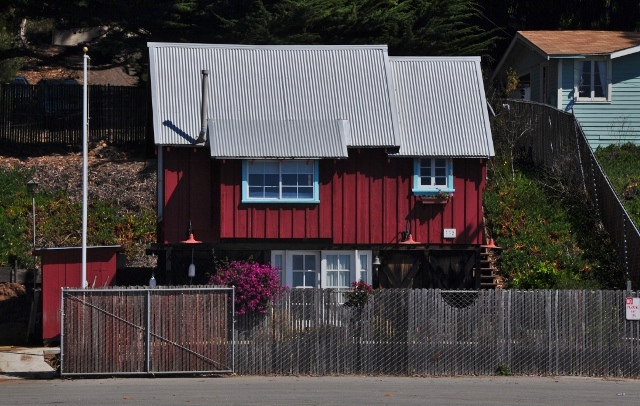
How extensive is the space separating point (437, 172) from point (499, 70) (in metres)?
18.8

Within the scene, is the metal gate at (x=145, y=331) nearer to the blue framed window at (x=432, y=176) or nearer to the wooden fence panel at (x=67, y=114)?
the blue framed window at (x=432, y=176)

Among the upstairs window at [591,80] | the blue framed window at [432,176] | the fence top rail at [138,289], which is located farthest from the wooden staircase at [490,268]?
the upstairs window at [591,80]

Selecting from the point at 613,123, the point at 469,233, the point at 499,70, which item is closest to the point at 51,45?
the point at 499,70

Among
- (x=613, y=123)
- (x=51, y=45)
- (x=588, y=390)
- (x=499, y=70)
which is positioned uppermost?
(x=51, y=45)

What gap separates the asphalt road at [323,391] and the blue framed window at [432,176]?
661 centimetres

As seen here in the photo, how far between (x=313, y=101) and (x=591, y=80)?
43.6ft

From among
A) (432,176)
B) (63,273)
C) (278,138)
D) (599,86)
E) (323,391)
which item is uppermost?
(599,86)

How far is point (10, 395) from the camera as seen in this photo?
16609 millimetres

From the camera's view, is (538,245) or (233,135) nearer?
(233,135)

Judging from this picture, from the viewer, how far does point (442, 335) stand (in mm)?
19516

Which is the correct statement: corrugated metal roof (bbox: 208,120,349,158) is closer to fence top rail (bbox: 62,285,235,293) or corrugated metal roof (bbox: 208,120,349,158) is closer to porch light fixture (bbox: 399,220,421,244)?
porch light fixture (bbox: 399,220,421,244)

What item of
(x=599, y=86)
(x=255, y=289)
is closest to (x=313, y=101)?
(x=255, y=289)

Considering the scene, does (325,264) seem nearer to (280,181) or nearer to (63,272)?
(280,181)

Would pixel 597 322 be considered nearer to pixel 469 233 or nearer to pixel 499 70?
pixel 469 233
